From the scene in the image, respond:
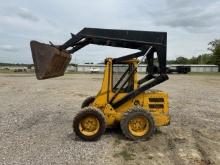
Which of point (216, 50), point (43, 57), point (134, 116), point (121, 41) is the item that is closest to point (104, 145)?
point (134, 116)

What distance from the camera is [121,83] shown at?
10.4m

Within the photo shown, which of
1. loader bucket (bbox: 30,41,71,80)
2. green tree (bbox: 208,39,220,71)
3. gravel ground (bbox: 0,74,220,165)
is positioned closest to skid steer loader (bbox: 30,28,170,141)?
loader bucket (bbox: 30,41,71,80)

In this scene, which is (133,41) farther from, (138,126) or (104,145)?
(104,145)

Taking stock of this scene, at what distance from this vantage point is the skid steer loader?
380 inches

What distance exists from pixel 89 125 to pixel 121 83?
153 centimetres

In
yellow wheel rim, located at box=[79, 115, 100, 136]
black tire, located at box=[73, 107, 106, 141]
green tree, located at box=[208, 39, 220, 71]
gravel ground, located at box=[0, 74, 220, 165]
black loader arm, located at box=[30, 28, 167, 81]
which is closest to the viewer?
gravel ground, located at box=[0, 74, 220, 165]

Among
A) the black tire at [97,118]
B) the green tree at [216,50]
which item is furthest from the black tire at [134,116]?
the green tree at [216,50]

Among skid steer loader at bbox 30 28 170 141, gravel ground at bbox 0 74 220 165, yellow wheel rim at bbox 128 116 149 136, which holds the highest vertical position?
skid steer loader at bbox 30 28 170 141

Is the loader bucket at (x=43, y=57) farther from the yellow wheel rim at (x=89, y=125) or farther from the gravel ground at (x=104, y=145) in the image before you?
the gravel ground at (x=104, y=145)

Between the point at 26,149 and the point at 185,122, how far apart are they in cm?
613

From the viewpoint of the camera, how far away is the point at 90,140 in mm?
9555

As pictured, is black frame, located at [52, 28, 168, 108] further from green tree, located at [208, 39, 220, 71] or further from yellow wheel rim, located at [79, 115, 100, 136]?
green tree, located at [208, 39, 220, 71]

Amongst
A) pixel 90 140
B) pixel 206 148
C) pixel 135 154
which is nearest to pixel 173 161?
pixel 135 154

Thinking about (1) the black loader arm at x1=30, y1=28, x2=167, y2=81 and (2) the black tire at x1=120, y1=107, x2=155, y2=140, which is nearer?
(2) the black tire at x1=120, y1=107, x2=155, y2=140
